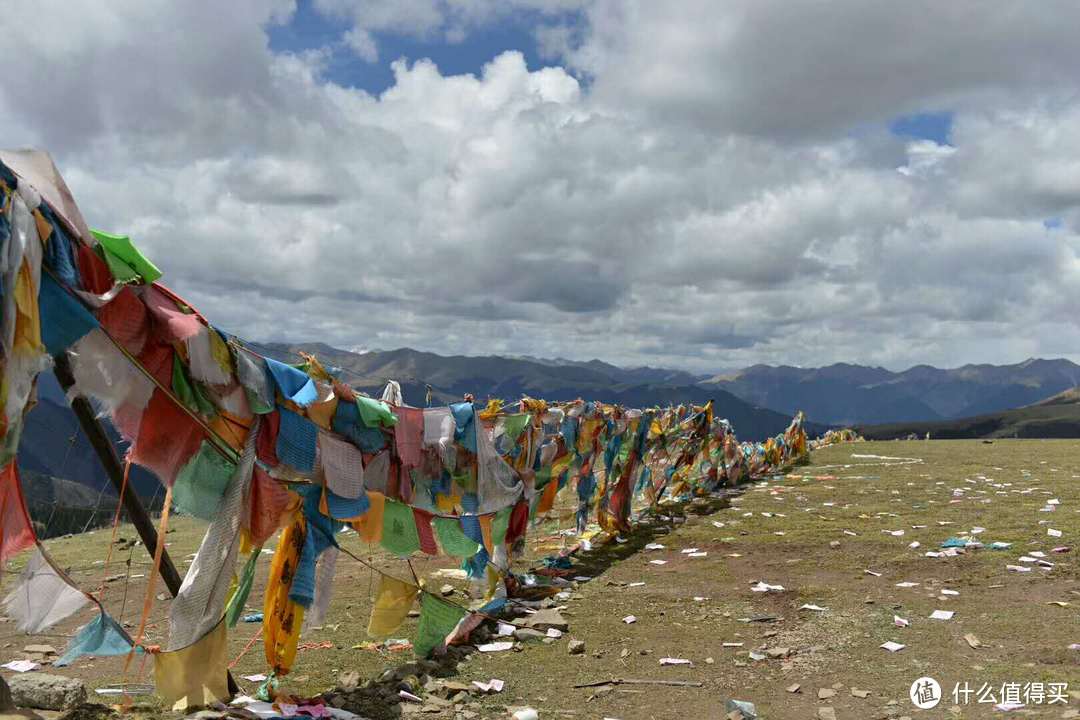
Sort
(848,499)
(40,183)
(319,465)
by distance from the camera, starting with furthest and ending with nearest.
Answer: (848,499) < (319,465) < (40,183)

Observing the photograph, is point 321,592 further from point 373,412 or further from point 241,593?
point 373,412

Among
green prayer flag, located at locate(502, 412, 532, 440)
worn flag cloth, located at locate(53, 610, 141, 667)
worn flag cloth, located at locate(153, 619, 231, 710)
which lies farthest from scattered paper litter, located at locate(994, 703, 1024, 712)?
worn flag cloth, located at locate(53, 610, 141, 667)

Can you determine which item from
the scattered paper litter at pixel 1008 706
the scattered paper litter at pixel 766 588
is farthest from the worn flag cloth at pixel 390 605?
the scattered paper litter at pixel 1008 706

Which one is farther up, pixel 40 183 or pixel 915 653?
pixel 40 183

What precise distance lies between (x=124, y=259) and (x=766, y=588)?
7.92 m

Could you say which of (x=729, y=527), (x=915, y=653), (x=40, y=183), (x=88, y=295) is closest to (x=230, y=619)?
(x=88, y=295)

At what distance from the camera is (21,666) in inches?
283

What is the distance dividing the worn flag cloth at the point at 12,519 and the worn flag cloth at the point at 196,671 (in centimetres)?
122

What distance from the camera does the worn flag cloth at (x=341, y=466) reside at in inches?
264

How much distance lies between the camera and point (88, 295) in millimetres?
4867

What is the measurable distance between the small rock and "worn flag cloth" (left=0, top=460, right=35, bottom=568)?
1023 millimetres

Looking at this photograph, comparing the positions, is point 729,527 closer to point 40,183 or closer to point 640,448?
point 640,448

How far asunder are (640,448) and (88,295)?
11270 millimetres

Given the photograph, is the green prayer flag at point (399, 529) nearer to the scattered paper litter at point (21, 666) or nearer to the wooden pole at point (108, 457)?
the wooden pole at point (108, 457)
